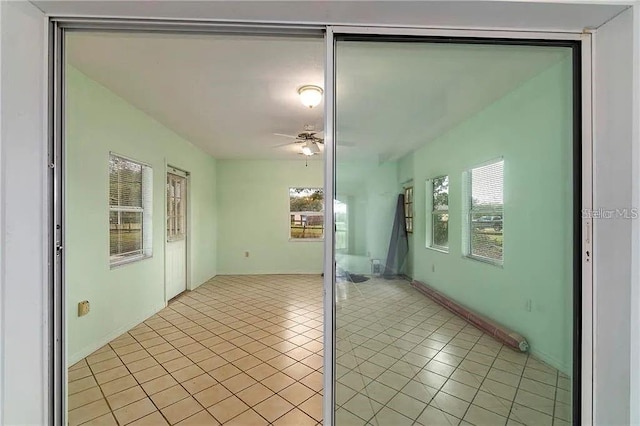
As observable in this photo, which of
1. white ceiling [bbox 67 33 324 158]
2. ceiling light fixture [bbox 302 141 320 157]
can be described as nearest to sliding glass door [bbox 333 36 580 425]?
white ceiling [bbox 67 33 324 158]

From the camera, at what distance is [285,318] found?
349 centimetres

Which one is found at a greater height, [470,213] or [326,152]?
[326,152]

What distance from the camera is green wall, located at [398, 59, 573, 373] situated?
134cm

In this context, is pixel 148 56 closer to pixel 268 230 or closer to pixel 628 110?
pixel 628 110

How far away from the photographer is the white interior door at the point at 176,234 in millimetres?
4250

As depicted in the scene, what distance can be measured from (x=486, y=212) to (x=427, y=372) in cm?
94

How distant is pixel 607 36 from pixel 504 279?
123cm

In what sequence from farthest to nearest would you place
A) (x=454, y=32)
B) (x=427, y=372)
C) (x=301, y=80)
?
(x=301, y=80), (x=427, y=372), (x=454, y=32)

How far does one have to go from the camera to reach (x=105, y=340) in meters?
2.74

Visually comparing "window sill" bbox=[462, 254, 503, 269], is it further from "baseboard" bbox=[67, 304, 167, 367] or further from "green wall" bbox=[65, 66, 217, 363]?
"baseboard" bbox=[67, 304, 167, 367]

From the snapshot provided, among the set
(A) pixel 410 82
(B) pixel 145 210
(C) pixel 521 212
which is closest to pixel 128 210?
(B) pixel 145 210

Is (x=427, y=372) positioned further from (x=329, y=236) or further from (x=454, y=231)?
(x=329, y=236)

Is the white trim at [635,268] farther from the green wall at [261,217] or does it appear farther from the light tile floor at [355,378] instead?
the green wall at [261,217]

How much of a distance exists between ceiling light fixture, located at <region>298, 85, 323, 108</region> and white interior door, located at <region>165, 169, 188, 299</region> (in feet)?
8.69
